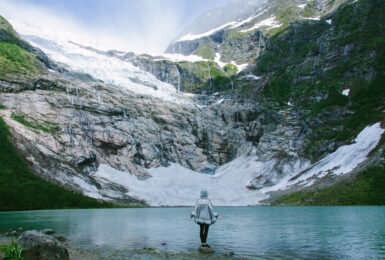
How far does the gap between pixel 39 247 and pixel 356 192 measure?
77001 mm

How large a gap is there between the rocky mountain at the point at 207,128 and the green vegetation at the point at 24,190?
279 inches

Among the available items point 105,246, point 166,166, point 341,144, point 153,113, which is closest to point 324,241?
point 105,246

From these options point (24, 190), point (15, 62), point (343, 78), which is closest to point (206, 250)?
point (24, 190)

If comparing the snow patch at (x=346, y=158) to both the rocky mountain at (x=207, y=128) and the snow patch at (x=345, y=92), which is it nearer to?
the rocky mountain at (x=207, y=128)

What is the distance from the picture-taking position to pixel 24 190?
82500 millimetres

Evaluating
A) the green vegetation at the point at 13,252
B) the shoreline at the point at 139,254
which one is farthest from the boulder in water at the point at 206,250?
the green vegetation at the point at 13,252

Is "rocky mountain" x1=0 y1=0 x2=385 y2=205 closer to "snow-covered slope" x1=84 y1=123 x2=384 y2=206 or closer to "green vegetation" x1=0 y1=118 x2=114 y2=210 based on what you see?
"snow-covered slope" x1=84 y1=123 x2=384 y2=206

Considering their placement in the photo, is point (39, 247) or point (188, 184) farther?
point (188, 184)

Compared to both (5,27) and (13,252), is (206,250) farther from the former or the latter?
(5,27)

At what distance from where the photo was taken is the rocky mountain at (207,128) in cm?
11106

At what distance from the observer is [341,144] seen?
373 ft

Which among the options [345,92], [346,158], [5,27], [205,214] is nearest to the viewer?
[205,214]

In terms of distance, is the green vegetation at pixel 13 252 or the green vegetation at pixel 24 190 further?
the green vegetation at pixel 24 190

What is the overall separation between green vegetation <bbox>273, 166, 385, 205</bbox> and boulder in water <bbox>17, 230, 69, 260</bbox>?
7179 centimetres
